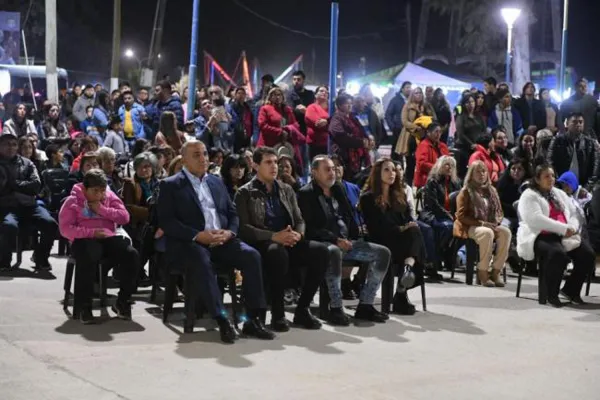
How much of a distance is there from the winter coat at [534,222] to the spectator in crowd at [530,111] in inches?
311

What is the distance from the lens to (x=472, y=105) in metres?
17.5

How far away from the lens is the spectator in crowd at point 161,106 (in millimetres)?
17172

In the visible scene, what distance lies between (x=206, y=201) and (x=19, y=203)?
379cm

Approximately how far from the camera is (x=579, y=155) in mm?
15945

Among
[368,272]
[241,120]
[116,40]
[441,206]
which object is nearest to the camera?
[368,272]

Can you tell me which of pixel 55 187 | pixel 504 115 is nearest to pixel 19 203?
pixel 55 187

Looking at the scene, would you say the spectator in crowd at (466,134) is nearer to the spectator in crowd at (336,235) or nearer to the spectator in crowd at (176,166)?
the spectator in crowd at (176,166)

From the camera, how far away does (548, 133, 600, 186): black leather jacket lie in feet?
52.2

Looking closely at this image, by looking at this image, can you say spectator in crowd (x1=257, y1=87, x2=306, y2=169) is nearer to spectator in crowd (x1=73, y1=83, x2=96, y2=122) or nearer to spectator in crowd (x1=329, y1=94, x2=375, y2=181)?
spectator in crowd (x1=329, y1=94, x2=375, y2=181)

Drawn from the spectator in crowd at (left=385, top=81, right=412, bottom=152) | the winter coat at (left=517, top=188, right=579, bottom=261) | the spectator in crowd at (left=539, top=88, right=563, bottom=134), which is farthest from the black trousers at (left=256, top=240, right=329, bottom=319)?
the spectator in crowd at (left=539, top=88, right=563, bottom=134)

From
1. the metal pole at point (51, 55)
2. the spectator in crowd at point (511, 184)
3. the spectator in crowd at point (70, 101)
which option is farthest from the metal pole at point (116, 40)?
the spectator in crowd at point (511, 184)

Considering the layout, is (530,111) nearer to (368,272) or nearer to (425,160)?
(425,160)

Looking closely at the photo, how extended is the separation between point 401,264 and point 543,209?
1976 mm

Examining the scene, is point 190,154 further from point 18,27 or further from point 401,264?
point 18,27
